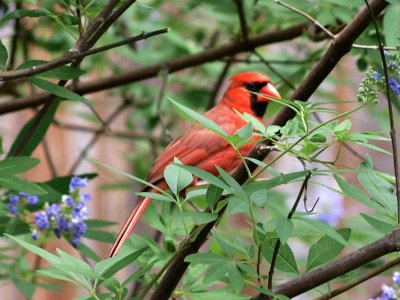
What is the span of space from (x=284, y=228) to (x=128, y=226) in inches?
25.7

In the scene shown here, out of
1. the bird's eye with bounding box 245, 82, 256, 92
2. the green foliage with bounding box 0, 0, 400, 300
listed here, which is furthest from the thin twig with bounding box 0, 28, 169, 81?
the bird's eye with bounding box 245, 82, 256, 92

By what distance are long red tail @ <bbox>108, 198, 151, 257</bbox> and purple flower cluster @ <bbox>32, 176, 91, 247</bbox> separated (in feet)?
0.27

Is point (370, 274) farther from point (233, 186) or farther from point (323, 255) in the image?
point (233, 186)

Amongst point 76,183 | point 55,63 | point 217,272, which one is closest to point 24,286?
point 76,183

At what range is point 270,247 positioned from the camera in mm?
1194

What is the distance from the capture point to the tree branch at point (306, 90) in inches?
49.2

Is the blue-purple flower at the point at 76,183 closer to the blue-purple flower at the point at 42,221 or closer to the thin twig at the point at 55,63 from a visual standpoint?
the blue-purple flower at the point at 42,221

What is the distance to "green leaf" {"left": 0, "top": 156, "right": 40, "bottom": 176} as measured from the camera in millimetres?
1305

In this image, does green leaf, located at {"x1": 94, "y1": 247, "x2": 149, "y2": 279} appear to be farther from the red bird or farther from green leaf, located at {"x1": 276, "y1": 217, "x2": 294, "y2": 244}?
the red bird

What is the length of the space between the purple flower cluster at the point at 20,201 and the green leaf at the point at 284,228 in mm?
679

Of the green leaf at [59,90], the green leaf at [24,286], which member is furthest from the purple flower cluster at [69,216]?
the green leaf at [59,90]

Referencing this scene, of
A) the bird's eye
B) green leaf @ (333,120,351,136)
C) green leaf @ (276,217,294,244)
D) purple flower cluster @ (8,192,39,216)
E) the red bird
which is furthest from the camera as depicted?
the bird's eye

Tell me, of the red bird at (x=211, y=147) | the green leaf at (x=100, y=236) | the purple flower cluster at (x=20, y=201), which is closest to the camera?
the purple flower cluster at (x=20, y=201)

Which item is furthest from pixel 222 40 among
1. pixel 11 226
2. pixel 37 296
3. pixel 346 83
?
pixel 11 226
